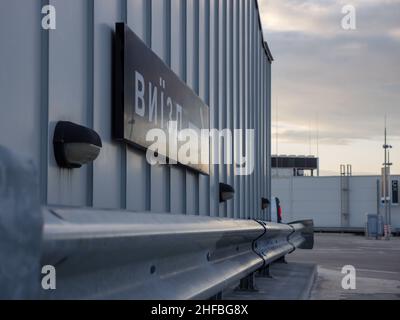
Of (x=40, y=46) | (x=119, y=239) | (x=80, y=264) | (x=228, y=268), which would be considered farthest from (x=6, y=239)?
(x=228, y=268)

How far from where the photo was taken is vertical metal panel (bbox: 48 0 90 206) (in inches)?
127

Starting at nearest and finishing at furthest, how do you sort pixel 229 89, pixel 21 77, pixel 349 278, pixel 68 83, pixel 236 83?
pixel 21 77, pixel 68 83, pixel 349 278, pixel 229 89, pixel 236 83

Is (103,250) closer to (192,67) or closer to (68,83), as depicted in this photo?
(68,83)

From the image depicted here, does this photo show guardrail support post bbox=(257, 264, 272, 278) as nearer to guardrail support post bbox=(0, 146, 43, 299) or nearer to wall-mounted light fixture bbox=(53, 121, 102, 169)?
wall-mounted light fixture bbox=(53, 121, 102, 169)

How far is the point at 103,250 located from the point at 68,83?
1.52m

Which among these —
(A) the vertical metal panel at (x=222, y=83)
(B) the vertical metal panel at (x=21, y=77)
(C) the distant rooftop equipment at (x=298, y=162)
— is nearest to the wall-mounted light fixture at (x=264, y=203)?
(A) the vertical metal panel at (x=222, y=83)

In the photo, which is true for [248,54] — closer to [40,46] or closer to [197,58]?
[197,58]

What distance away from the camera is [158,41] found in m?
5.18

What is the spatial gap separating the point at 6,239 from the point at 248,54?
9328mm

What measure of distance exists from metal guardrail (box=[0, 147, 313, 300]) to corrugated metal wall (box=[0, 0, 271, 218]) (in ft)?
1.94

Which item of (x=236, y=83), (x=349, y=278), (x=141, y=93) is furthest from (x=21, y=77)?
(x=236, y=83)

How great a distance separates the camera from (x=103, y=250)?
2129 mm

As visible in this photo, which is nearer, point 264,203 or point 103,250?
point 103,250

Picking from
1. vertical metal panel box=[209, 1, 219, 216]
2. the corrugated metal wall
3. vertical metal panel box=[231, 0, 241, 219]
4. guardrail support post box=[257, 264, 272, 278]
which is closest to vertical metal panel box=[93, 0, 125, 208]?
the corrugated metal wall
